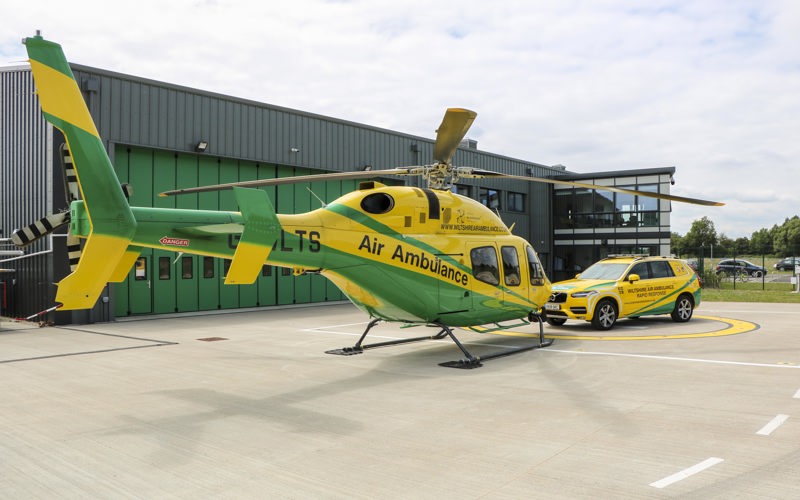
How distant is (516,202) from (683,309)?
17.6m

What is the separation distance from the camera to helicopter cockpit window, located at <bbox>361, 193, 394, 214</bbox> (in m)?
9.20

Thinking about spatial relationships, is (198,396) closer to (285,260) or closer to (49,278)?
(285,260)

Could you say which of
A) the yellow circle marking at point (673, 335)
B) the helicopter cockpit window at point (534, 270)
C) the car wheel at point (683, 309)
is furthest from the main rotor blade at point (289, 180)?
the car wheel at point (683, 309)

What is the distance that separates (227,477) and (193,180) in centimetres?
1541

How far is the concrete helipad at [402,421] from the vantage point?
14.7ft

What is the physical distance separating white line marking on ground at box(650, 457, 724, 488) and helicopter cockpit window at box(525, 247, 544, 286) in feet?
21.6

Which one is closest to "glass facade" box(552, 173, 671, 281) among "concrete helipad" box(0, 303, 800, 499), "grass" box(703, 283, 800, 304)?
"grass" box(703, 283, 800, 304)

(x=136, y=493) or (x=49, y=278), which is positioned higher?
(x=49, y=278)

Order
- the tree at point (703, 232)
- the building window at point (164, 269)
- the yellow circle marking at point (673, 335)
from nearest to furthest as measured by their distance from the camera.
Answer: the yellow circle marking at point (673, 335), the building window at point (164, 269), the tree at point (703, 232)

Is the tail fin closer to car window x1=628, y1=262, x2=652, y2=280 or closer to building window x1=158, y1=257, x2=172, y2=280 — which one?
car window x1=628, y1=262, x2=652, y2=280

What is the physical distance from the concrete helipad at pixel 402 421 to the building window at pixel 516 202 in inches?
798

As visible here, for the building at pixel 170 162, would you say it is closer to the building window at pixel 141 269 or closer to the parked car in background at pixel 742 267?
the building window at pixel 141 269

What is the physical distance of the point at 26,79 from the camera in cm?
1647

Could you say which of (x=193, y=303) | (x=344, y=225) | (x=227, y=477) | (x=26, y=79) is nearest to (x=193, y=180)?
(x=193, y=303)
